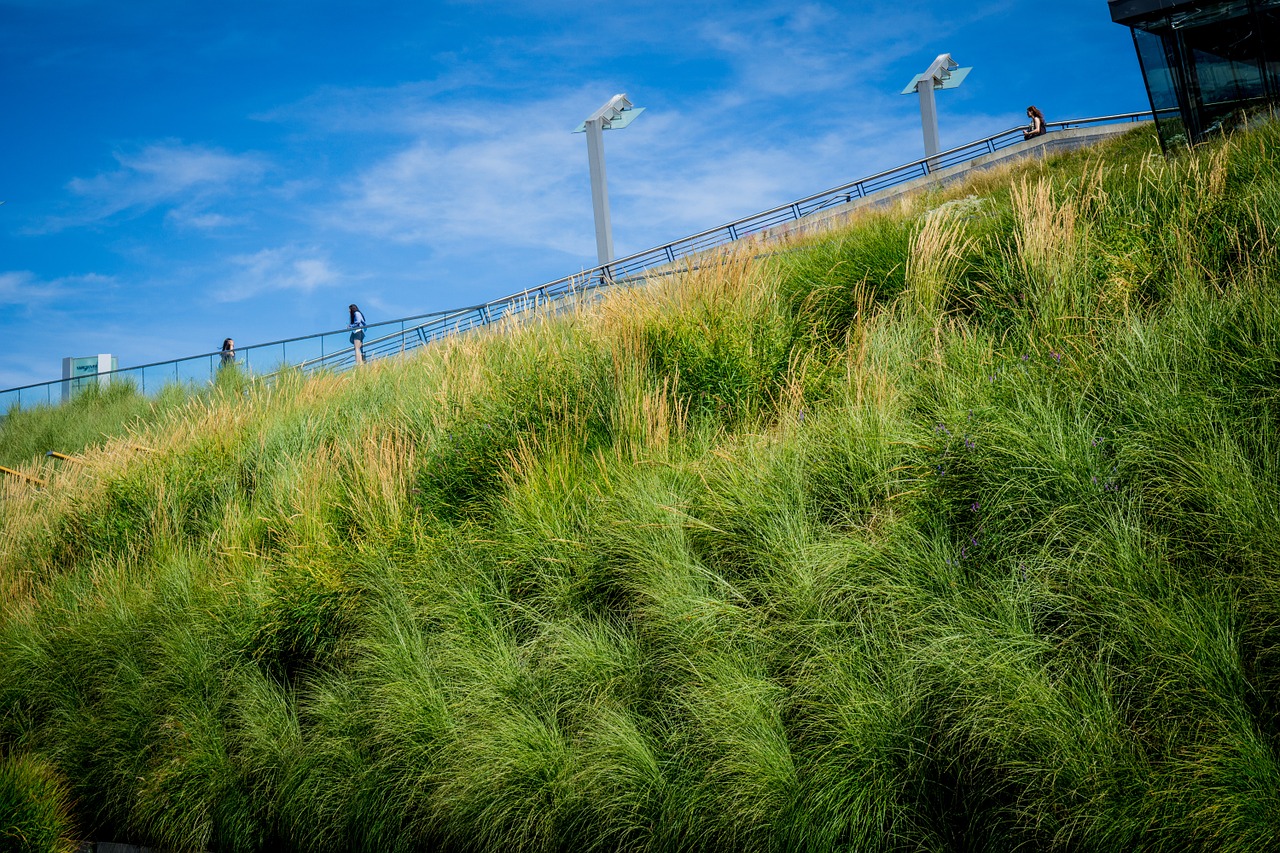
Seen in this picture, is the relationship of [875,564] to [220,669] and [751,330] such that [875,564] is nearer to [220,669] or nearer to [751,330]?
[751,330]

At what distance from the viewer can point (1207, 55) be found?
1233 centimetres

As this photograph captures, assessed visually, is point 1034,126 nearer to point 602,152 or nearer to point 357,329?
point 602,152

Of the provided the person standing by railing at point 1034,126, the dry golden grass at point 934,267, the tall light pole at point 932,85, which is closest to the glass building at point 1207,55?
the dry golden grass at point 934,267

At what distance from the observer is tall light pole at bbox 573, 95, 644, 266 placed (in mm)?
24516

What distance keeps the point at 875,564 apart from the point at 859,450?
82 cm

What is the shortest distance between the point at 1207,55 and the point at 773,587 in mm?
12208

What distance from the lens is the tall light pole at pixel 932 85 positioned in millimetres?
31188

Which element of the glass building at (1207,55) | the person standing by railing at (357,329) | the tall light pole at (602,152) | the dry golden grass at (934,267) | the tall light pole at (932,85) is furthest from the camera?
the tall light pole at (932,85)

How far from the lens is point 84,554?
9.38 metres

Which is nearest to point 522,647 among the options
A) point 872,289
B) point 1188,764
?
point 1188,764

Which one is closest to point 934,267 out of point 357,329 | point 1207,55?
point 1207,55

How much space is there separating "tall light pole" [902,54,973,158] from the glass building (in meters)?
18.6

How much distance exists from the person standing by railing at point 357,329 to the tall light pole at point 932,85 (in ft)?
67.1

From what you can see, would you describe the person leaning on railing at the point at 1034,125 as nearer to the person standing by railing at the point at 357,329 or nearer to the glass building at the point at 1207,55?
the glass building at the point at 1207,55
